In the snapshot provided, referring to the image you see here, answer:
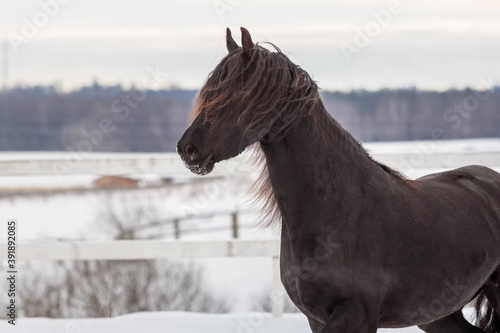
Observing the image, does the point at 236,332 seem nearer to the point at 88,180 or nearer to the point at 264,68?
the point at 264,68

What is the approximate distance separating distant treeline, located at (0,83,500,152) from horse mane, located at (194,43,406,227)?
1867 centimetres

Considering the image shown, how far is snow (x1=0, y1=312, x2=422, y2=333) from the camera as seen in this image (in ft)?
17.8

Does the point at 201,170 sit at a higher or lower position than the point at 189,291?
higher

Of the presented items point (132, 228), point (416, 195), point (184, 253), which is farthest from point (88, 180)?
point (416, 195)

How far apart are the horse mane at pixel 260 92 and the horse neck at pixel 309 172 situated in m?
0.03

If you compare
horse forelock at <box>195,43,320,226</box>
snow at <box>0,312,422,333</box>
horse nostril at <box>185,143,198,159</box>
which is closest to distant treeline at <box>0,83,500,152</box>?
snow at <box>0,312,422,333</box>

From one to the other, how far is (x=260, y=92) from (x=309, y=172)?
42 cm

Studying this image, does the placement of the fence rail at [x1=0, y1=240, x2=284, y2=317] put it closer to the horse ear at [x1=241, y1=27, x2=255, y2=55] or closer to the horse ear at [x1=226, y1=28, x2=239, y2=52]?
the horse ear at [x1=226, y1=28, x2=239, y2=52]

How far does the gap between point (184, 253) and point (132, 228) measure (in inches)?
224

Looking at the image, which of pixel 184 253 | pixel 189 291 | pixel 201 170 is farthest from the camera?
pixel 189 291

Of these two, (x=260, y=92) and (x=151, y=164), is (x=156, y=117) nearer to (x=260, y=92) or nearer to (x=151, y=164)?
(x=151, y=164)

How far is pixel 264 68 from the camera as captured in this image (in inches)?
115

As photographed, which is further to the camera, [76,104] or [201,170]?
[76,104]

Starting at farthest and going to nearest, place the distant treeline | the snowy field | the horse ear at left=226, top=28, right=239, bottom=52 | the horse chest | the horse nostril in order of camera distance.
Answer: the distant treeline
the snowy field
the horse ear at left=226, top=28, right=239, bottom=52
the horse chest
the horse nostril
